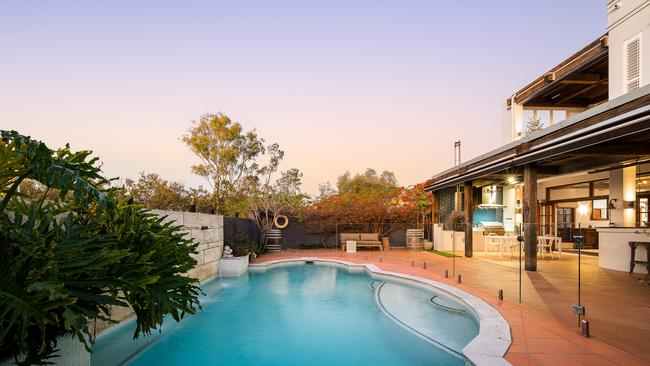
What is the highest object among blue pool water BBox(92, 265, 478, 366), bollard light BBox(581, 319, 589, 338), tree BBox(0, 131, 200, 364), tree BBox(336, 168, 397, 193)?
tree BBox(336, 168, 397, 193)

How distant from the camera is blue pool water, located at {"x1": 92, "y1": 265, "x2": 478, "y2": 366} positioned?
4.71m

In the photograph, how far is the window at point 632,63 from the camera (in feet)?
28.0

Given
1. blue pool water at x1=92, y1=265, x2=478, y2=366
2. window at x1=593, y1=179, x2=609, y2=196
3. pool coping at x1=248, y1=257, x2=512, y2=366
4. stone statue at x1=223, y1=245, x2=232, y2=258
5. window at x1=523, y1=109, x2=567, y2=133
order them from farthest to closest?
window at x1=523, y1=109, x2=567, y2=133 → window at x1=593, y1=179, x2=609, y2=196 → stone statue at x1=223, y1=245, x2=232, y2=258 → blue pool water at x1=92, y1=265, x2=478, y2=366 → pool coping at x1=248, y1=257, x2=512, y2=366

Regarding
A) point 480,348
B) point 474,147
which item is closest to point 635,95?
point 480,348

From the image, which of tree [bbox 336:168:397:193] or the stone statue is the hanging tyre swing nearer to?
the stone statue

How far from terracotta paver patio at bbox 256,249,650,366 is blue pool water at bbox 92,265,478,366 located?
725mm

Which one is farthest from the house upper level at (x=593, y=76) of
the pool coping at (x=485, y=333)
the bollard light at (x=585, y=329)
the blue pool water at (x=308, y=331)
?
the blue pool water at (x=308, y=331)

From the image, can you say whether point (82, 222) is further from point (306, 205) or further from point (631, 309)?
point (306, 205)

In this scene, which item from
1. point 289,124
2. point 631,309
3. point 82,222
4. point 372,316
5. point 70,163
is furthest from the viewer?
point 289,124

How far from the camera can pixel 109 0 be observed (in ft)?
29.1

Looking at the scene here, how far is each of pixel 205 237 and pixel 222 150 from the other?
36.0ft

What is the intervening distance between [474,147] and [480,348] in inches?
771

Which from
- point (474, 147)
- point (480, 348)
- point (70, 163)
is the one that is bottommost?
point (480, 348)

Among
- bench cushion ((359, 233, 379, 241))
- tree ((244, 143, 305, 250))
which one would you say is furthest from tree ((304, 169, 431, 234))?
tree ((244, 143, 305, 250))
